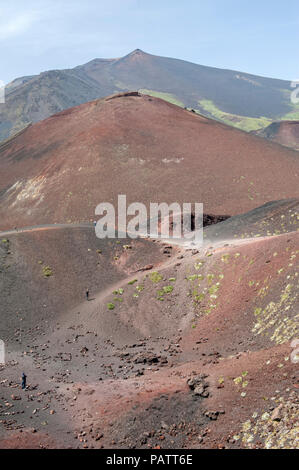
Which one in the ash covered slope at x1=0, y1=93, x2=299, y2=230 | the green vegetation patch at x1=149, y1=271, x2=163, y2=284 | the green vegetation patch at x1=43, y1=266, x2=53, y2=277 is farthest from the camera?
the ash covered slope at x1=0, y1=93, x2=299, y2=230

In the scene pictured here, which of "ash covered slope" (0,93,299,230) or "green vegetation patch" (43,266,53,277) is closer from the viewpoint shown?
"green vegetation patch" (43,266,53,277)

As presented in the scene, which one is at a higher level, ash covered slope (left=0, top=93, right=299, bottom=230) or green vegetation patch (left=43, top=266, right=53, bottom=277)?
ash covered slope (left=0, top=93, right=299, bottom=230)

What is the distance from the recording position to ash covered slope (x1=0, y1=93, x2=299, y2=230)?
60.0 meters

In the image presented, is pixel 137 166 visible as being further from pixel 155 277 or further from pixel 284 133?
pixel 284 133

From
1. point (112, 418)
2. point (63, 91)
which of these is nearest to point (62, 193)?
point (112, 418)

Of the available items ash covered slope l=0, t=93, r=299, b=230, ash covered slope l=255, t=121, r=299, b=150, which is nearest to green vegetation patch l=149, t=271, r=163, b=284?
ash covered slope l=0, t=93, r=299, b=230

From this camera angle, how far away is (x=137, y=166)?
224ft

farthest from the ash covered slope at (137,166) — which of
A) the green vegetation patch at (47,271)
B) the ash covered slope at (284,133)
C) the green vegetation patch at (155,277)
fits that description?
the ash covered slope at (284,133)

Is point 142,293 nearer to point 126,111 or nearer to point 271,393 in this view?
point 271,393

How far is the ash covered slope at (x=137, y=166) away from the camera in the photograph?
60031mm

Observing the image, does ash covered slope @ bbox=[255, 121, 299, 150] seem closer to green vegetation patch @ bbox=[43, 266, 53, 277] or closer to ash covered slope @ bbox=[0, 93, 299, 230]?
ash covered slope @ bbox=[0, 93, 299, 230]

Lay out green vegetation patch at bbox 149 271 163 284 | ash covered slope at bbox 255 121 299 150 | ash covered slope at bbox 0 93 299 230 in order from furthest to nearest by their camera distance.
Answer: ash covered slope at bbox 255 121 299 150 < ash covered slope at bbox 0 93 299 230 < green vegetation patch at bbox 149 271 163 284

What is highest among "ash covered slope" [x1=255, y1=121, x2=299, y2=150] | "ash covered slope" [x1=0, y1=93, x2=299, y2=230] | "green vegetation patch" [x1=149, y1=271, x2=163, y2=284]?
"ash covered slope" [x1=255, y1=121, x2=299, y2=150]

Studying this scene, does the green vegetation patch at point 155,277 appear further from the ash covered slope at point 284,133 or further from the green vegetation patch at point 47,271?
the ash covered slope at point 284,133
